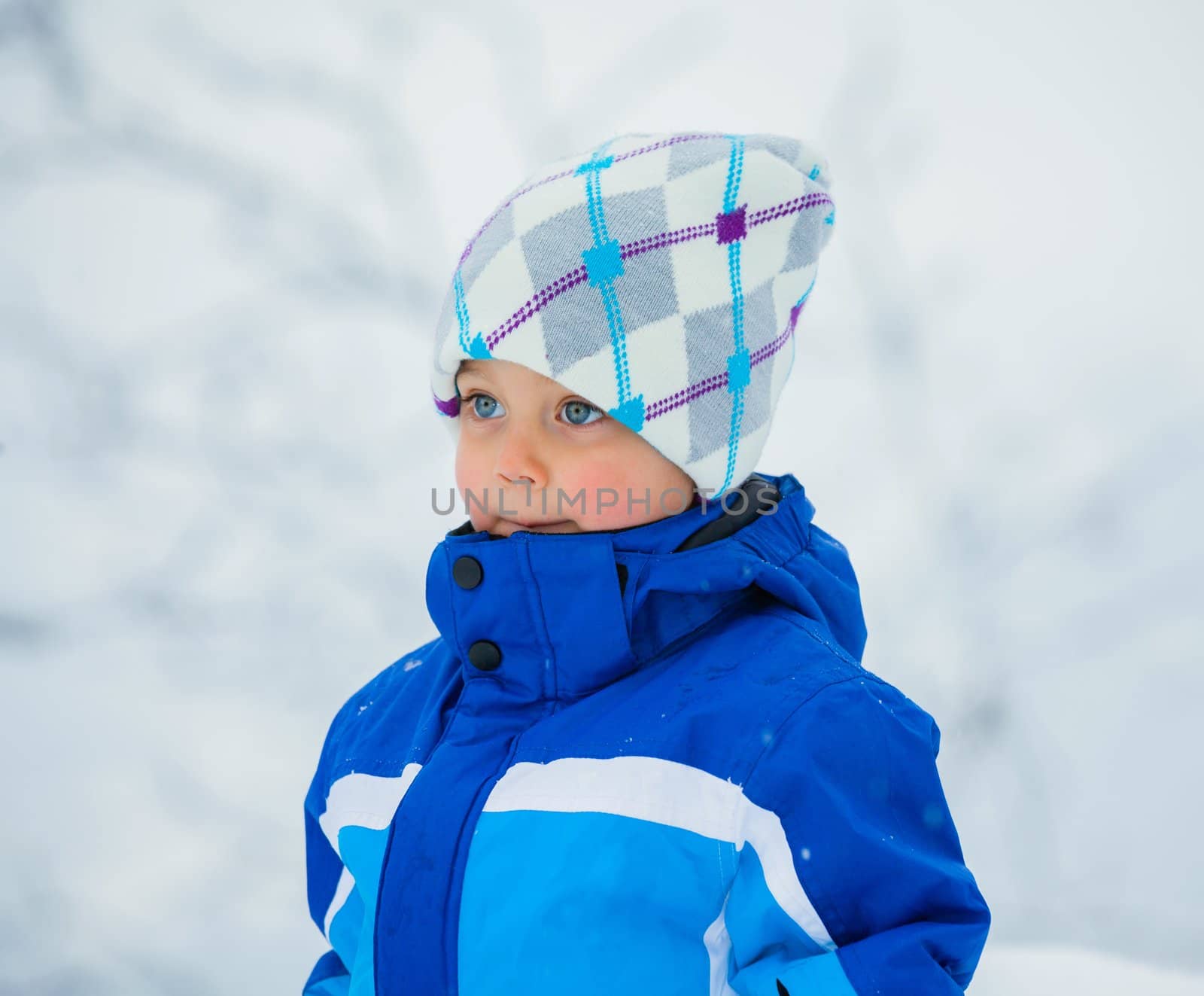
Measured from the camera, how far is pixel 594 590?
865 mm

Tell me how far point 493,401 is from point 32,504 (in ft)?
3.92

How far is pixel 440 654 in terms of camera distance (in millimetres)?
1109

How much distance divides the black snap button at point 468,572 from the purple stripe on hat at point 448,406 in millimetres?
182

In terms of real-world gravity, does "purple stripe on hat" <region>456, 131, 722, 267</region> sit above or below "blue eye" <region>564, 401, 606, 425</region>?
above

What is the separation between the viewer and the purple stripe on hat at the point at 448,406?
103cm

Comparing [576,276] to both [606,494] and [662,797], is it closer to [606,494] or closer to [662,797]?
[606,494]

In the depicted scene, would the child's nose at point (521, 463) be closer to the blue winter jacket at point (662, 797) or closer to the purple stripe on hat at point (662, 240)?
the blue winter jacket at point (662, 797)

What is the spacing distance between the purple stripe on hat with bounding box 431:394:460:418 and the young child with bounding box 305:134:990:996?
0.07 feet

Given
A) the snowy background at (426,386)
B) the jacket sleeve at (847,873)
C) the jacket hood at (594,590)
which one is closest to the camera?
the jacket sleeve at (847,873)

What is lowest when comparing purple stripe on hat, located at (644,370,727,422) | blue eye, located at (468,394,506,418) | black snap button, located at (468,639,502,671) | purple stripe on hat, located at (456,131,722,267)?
black snap button, located at (468,639,502,671)

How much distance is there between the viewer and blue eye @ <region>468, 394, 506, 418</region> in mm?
962

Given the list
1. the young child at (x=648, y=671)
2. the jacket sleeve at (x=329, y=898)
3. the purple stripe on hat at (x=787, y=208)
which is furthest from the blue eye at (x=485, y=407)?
the jacket sleeve at (x=329, y=898)

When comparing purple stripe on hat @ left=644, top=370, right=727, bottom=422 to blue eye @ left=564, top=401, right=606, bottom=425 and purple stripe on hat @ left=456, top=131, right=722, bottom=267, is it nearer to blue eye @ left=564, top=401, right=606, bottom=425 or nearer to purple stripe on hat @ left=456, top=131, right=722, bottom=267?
blue eye @ left=564, top=401, right=606, bottom=425

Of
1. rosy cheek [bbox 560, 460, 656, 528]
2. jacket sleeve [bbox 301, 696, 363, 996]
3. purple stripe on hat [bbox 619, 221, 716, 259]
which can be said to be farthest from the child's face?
jacket sleeve [bbox 301, 696, 363, 996]
